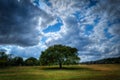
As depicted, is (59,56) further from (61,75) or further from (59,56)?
(61,75)

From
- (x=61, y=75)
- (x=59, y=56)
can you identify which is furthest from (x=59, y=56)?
(x=61, y=75)

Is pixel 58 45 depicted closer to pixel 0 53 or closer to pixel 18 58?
pixel 0 53

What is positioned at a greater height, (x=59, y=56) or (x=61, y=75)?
(x=59, y=56)

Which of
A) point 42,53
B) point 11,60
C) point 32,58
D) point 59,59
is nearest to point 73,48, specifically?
point 59,59

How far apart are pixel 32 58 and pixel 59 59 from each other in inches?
3290

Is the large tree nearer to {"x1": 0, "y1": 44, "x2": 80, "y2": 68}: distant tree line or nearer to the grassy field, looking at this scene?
{"x1": 0, "y1": 44, "x2": 80, "y2": 68}: distant tree line

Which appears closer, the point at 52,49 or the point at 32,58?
the point at 52,49

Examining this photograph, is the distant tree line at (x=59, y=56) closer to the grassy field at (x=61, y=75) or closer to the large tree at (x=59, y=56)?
the large tree at (x=59, y=56)

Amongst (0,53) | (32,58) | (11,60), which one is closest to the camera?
(0,53)

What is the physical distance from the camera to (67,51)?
6931cm

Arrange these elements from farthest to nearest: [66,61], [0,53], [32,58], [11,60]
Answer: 1. [32,58]
2. [11,60]
3. [0,53]
4. [66,61]

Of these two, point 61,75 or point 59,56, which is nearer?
point 61,75

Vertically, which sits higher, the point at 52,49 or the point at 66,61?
the point at 52,49

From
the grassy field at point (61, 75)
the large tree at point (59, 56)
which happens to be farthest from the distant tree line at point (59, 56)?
the grassy field at point (61, 75)
